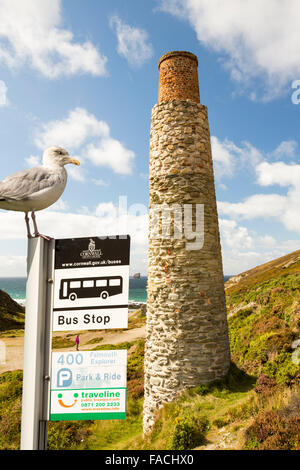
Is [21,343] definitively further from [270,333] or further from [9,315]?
[270,333]

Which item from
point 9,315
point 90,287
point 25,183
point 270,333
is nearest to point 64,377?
point 90,287

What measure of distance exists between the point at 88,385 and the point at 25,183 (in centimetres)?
312

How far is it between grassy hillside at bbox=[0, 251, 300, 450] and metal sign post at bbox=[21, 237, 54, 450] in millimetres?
6235

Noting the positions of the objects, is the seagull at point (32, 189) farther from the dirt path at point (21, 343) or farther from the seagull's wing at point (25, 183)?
the dirt path at point (21, 343)

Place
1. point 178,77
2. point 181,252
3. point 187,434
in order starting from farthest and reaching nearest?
point 178,77 < point 181,252 < point 187,434

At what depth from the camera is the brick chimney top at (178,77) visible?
41.5ft

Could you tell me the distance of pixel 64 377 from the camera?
4141mm

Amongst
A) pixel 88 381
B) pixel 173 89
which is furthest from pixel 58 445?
pixel 173 89

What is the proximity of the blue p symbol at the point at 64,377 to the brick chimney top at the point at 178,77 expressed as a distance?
1149cm

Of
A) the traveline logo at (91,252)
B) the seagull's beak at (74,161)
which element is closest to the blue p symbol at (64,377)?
the traveline logo at (91,252)

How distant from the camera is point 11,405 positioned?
711 inches

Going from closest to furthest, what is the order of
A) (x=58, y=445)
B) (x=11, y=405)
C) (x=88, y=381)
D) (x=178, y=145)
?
(x=88, y=381)
(x=178, y=145)
(x=58, y=445)
(x=11, y=405)

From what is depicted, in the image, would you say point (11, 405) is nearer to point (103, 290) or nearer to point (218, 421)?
point (218, 421)
